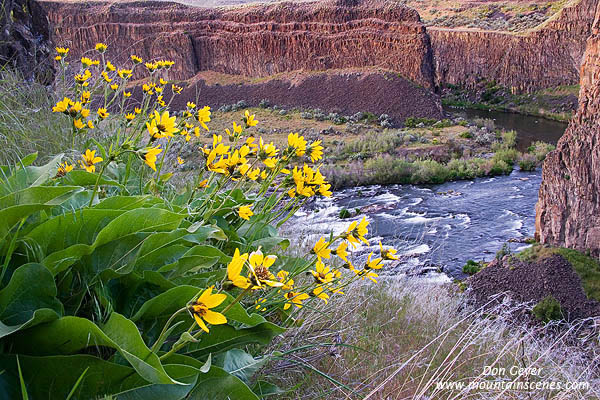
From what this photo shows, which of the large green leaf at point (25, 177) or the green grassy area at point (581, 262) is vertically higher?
the large green leaf at point (25, 177)

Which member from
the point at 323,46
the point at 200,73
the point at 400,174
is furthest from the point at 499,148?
the point at 200,73

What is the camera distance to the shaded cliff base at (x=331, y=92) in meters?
27.8

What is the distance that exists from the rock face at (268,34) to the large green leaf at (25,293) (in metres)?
30.0

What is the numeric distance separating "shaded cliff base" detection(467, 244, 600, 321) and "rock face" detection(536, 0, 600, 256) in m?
0.52

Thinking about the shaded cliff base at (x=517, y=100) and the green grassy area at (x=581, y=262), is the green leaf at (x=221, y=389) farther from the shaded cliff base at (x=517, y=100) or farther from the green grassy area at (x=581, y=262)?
the shaded cliff base at (x=517, y=100)

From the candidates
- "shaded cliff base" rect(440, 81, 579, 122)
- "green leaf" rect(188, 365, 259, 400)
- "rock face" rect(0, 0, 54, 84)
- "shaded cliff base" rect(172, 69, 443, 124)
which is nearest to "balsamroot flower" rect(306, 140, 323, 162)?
"green leaf" rect(188, 365, 259, 400)

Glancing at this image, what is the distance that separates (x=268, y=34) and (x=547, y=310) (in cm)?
2749

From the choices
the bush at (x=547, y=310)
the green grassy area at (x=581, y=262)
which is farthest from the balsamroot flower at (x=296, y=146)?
the green grassy area at (x=581, y=262)

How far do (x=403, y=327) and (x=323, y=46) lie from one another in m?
29.8

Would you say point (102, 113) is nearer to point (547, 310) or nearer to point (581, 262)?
point (547, 310)

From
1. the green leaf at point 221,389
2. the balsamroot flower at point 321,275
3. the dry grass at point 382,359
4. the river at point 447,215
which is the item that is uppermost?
the balsamroot flower at point 321,275

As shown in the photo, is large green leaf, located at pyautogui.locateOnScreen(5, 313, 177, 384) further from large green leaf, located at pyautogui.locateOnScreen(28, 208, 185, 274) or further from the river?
the river

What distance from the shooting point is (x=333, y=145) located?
71.7 ft

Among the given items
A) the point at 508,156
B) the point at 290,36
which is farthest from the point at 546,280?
the point at 290,36
